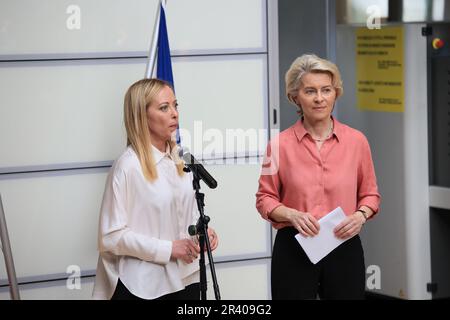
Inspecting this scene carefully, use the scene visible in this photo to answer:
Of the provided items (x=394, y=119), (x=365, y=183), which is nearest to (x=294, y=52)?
(x=394, y=119)

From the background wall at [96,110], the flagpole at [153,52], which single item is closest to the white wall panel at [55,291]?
the background wall at [96,110]

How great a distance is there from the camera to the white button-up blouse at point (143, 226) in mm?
3605

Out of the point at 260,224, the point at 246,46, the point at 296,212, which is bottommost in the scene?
the point at 260,224

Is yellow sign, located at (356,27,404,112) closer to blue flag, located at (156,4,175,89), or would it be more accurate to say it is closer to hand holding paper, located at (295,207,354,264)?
blue flag, located at (156,4,175,89)

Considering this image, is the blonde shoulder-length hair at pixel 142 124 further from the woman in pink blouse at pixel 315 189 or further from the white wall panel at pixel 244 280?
the white wall panel at pixel 244 280

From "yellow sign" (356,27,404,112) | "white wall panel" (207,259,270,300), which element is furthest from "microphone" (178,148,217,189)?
"yellow sign" (356,27,404,112)

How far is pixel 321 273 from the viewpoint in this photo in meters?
3.52

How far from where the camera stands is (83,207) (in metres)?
4.70

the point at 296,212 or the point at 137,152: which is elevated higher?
the point at 137,152

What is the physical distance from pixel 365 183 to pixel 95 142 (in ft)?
5.50

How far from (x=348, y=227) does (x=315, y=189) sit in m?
0.20

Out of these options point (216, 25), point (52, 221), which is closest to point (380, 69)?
point (216, 25)
